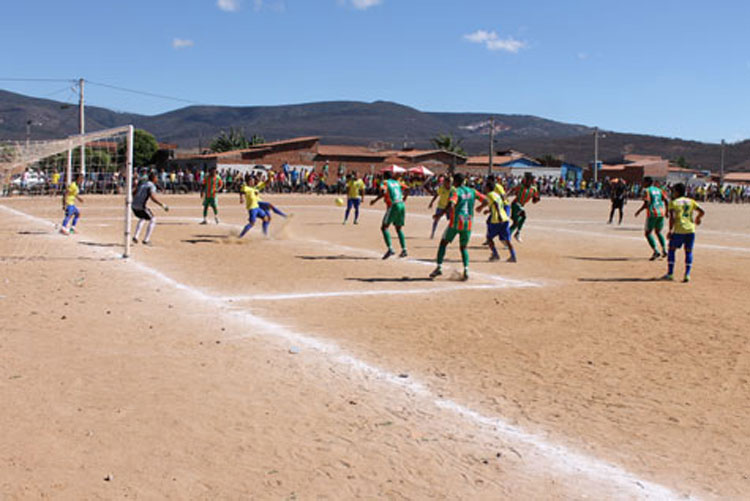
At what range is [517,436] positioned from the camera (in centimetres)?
530

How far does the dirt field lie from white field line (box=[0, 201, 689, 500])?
2 cm

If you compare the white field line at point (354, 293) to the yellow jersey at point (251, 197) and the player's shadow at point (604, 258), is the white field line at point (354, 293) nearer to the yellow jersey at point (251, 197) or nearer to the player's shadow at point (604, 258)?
the player's shadow at point (604, 258)

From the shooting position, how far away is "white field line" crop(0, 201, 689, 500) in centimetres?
447

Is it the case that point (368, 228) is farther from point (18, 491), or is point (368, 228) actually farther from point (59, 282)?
point (18, 491)

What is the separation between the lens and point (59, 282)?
459 inches

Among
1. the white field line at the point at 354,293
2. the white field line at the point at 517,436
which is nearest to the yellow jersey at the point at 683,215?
the white field line at the point at 354,293

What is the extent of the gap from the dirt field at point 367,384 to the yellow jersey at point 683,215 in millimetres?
984

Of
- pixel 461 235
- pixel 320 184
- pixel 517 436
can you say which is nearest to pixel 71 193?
pixel 461 235

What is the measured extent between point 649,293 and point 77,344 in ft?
27.9

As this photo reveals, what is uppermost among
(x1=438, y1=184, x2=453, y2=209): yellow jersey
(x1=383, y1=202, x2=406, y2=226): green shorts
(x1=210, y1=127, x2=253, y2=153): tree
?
(x1=210, y1=127, x2=253, y2=153): tree

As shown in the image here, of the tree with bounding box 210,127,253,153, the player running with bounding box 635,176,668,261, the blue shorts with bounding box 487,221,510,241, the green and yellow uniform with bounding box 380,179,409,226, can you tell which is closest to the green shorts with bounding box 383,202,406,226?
the green and yellow uniform with bounding box 380,179,409,226

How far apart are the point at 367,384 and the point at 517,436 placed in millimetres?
1603

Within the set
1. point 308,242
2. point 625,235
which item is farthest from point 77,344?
point 625,235

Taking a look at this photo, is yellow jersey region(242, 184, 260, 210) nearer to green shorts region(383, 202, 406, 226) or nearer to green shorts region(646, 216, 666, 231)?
green shorts region(383, 202, 406, 226)
